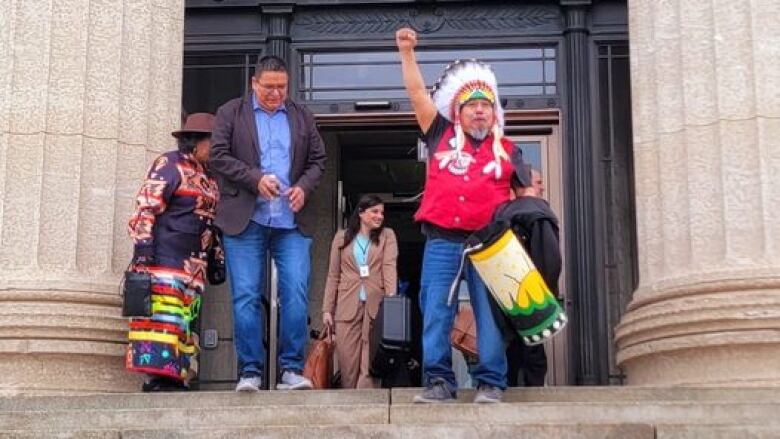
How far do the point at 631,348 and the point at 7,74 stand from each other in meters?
4.65

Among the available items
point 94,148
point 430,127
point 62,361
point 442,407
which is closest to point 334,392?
point 442,407

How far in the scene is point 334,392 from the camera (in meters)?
7.31

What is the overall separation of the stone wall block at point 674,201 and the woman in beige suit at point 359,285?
222cm

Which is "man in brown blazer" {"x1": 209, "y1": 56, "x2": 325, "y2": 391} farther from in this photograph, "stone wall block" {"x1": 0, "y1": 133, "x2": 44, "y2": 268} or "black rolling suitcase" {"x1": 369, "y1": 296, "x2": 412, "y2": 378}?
"stone wall block" {"x1": 0, "y1": 133, "x2": 44, "y2": 268}

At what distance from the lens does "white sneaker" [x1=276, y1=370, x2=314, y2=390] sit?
7.79 metres

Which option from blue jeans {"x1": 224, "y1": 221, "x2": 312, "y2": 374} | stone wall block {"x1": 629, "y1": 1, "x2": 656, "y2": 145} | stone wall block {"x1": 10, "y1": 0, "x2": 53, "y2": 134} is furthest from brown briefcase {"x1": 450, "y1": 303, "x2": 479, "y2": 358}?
stone wall block {"x1": 10, "y1": 0, "x2": 53, "y2": 134}

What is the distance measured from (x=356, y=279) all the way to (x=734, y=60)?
10.8ft

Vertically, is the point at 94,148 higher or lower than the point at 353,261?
higher

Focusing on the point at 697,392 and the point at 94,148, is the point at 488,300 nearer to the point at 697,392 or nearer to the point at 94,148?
the point at 697,392

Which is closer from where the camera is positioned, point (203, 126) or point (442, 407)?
point (442, 407)

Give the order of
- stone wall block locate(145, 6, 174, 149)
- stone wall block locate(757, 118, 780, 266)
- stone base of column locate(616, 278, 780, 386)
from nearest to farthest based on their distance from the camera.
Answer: stone base of column locate(616, 278, 780, 386) → stone wall block locate(757, 118, 780, 266) → stone wall block locate(145, 6, 174, 149)

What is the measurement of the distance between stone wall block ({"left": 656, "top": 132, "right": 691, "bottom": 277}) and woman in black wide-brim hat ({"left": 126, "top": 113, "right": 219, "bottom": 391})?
2964 millimetres

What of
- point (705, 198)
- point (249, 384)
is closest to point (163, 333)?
point (249, 384)

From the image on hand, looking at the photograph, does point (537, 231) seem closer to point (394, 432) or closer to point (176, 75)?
point (394, 432)
